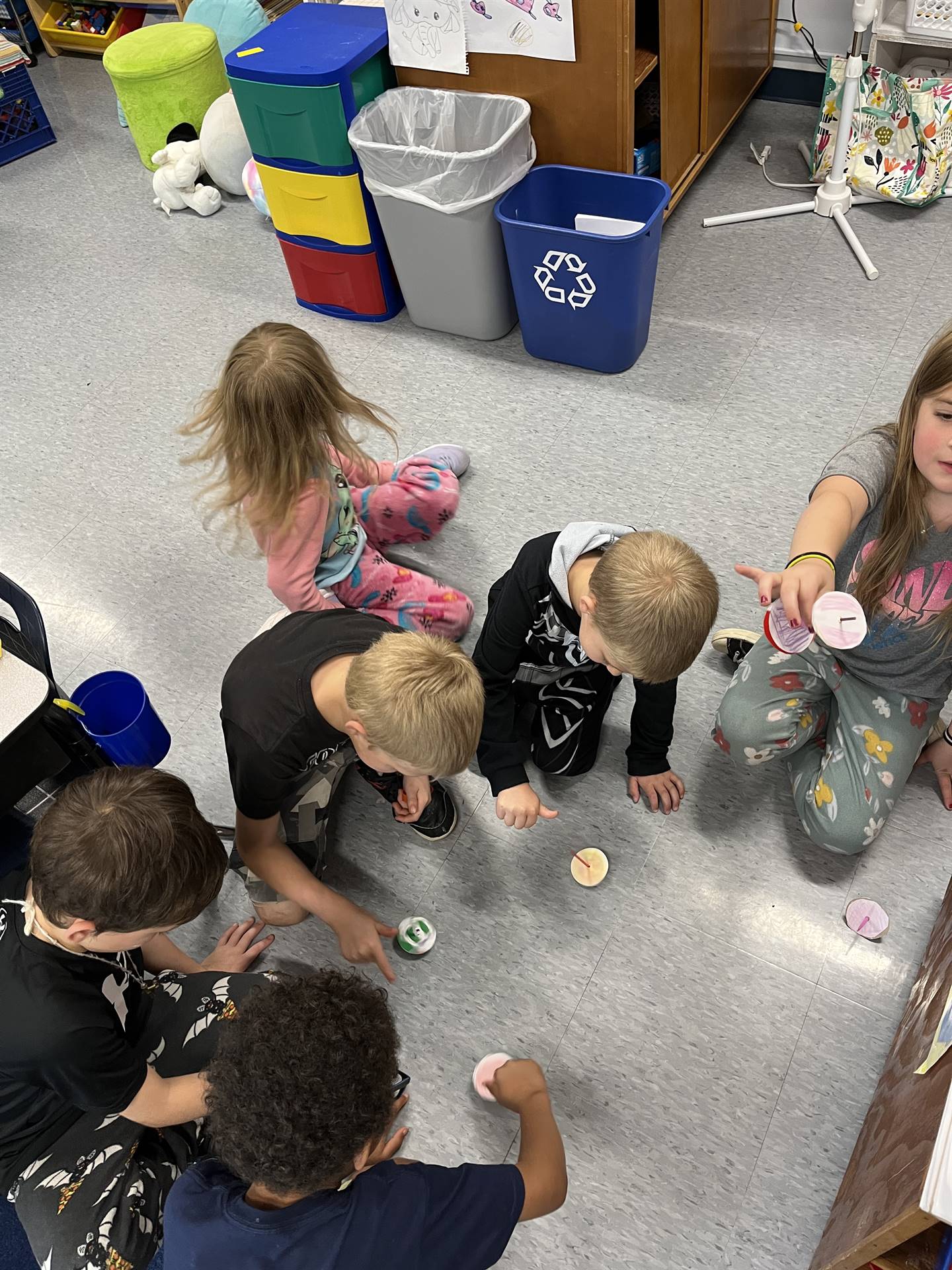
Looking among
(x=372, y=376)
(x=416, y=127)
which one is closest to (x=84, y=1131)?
(x=372, y=376)

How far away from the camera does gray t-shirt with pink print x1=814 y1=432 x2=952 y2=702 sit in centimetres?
121

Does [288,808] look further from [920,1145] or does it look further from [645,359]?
[645,359]

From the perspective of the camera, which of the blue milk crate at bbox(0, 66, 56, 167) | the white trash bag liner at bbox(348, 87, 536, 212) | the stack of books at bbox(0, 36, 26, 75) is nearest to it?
the white trash bag liner at bbox(348, 87, 536, 212)

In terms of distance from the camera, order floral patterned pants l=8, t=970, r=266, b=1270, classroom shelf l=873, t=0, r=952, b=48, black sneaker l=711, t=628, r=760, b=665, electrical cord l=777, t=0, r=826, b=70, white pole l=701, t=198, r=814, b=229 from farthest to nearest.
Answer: electrical cord l=777, t=0, r=826, b=70 → white pole l=701, t=198, r=814, b=229 → classroom shelf l=873, t=0, r=952, b=48 → black sneaker l=711, t=628, r=760, b=665 → floral patterned pants l=8, t=970, r=266, b=1270

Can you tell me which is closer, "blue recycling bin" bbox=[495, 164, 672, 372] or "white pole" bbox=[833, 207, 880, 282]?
"blue recycling bin" bbox=[495, 164, 672, 372]

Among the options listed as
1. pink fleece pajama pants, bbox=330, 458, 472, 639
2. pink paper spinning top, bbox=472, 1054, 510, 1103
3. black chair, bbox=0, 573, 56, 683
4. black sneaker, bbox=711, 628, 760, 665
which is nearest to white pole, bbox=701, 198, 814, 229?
pink fleece pajama pants, bbox=330, 458, 472, 639

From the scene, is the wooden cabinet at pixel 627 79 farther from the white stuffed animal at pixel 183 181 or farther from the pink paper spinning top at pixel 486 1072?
the pink paper spinning top at pixel 486 1072

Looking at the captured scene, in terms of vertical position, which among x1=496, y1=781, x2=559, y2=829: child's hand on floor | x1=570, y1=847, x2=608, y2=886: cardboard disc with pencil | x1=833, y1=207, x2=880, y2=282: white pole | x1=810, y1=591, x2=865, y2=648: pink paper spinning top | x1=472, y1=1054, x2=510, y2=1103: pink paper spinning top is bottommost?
x1=472, y1=1054, x2=510, y2=1103: pink paper spinning top

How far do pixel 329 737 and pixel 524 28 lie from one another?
1.59 metres

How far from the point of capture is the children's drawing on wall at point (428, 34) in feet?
6.51

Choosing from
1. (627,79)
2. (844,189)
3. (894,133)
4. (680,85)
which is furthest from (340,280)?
(894,133)

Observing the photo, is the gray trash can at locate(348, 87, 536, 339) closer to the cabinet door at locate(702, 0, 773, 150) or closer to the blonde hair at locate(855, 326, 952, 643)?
the cabinet door at locate(702, 0, 773, 150)

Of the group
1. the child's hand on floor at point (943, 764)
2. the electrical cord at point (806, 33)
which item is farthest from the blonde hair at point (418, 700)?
the electrical cord at point (806, 33)

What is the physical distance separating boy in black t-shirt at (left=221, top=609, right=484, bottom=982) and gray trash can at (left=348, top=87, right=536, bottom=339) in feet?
3.90
